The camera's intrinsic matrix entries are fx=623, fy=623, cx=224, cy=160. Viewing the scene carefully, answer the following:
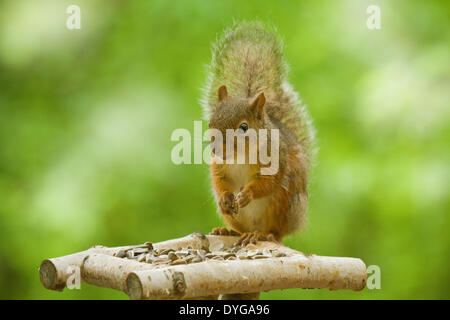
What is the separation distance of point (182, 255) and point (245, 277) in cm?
38

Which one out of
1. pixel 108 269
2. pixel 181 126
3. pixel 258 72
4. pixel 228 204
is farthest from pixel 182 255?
pixel 181 126

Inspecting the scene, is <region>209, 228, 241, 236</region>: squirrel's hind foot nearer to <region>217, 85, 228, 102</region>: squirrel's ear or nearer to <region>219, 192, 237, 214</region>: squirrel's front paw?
<region>219, 192, 237, 214</region>: squirrel's front paw

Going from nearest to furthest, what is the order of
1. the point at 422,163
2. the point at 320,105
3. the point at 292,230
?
the point at 292,230 → the point at 422,163 → the point at 320,105

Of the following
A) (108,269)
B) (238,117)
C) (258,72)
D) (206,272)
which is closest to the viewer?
(206,272)

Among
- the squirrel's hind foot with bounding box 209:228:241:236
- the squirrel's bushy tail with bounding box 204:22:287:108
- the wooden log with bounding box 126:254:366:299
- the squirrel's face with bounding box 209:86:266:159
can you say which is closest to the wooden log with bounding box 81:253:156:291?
the wooden log with bounding box 126:254:366:299

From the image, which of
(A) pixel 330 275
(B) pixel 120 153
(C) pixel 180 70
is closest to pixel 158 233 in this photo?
(B) pixel 120 153

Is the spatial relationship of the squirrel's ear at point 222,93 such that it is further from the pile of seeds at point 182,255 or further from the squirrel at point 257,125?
the pile of seeds at point 182,255

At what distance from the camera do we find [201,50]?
3855 millimetres

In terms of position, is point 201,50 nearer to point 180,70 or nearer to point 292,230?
point 180,70

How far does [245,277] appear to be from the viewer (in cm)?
→ 188

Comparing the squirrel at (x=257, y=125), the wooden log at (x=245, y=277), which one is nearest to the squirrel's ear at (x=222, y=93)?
the squirrel at (x=257, y=125)

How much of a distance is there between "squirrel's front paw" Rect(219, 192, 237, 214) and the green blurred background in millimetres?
939

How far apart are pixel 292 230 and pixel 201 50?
156 centimetres

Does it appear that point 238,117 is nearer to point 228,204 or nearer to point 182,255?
point 228,204
